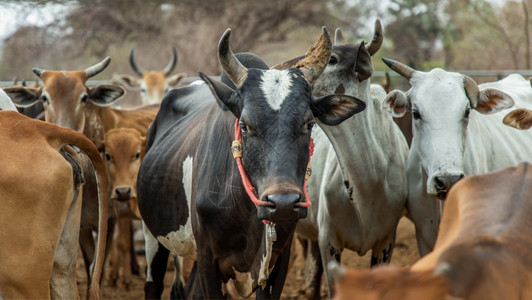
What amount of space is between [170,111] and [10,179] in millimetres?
2759

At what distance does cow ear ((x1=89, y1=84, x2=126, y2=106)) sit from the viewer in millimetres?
7473

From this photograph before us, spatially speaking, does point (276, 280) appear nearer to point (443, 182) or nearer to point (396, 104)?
point (443, 182)

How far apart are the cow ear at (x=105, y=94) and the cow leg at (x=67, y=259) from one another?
10.3 feet

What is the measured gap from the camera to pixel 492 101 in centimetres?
516

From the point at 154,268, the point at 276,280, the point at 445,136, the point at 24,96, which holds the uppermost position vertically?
the point at 24,96

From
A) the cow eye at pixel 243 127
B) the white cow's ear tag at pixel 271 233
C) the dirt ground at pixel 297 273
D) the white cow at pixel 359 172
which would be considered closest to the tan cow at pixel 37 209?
the cow eye at pixel 243 127

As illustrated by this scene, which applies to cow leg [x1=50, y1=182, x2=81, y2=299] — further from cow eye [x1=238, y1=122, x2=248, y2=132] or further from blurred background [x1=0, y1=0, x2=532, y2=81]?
blurred background [x1=0, y1=0, x2=532, y2=81]

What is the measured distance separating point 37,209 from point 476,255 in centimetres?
229

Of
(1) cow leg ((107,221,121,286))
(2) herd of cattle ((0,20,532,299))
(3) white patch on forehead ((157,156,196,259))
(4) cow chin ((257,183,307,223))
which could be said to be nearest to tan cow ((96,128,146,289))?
(1) cow leg ((107,221,121,286))

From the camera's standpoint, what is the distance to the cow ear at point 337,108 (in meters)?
4.41

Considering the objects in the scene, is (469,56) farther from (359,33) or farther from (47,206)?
(47,206)

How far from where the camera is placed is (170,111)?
6621 mm

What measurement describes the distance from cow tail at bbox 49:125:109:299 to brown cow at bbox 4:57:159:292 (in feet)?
5.10

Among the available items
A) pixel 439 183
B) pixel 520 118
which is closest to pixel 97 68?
pixel 439 183
